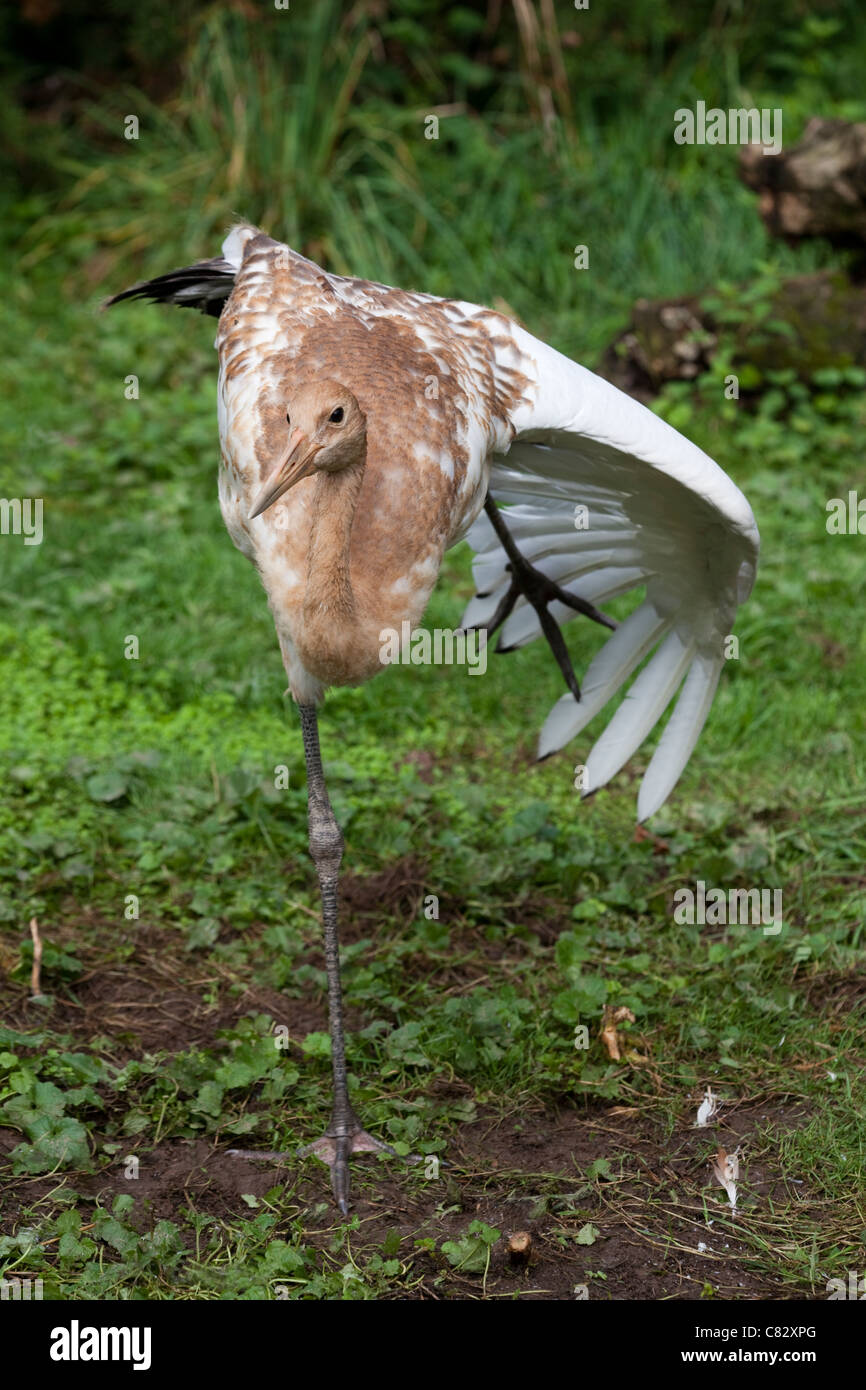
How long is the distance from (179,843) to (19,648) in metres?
1.36

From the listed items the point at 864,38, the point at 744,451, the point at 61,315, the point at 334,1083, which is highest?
the point at 864,38

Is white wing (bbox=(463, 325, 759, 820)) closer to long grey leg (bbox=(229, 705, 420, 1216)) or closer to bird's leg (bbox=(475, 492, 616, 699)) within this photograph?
bird's leg (bbox=(475, 492, 616, 699))

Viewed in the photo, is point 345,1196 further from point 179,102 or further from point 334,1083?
point 179,102

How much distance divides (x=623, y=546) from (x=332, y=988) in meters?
1.76

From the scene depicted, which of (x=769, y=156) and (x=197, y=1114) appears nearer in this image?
(x=197, y=1114)

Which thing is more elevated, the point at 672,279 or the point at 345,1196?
the point at 672,279

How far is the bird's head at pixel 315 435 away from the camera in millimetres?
3271

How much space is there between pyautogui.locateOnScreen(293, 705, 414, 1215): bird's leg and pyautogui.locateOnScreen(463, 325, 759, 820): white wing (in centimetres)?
99

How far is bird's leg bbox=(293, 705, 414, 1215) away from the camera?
12.2 feet

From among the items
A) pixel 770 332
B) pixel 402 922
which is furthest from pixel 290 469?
pixel 770 332

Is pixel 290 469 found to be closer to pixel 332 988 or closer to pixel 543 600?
pixel 332 988

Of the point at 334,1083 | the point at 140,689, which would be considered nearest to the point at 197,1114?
the point at 334,1083

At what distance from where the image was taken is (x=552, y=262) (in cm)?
832

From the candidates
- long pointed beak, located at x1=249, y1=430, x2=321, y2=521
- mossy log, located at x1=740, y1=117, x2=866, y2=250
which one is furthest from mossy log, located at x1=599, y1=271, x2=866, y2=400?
long pointed beak, located at x1=249, y1=430, x2=321, y2=521
